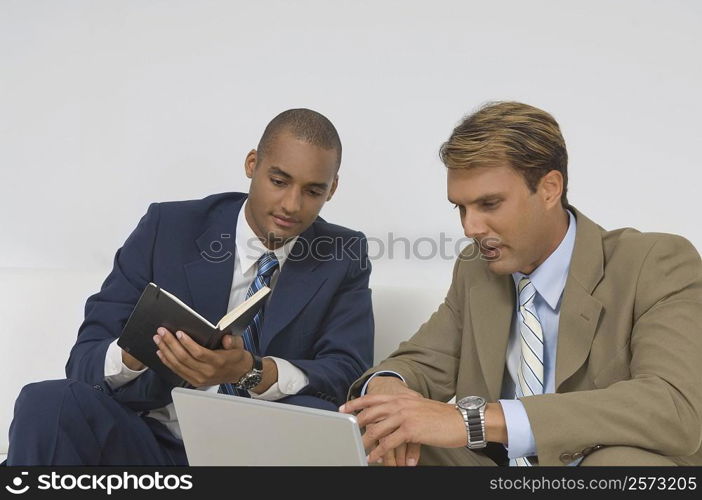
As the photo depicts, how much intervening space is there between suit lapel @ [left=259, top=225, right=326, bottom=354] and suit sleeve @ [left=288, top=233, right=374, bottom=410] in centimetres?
12

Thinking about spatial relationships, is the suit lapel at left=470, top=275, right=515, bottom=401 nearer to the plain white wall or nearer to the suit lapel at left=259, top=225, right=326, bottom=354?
the suit lapel at left=259, top=225, right=326, bottom=354

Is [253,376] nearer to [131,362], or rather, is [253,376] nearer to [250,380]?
[250,380]

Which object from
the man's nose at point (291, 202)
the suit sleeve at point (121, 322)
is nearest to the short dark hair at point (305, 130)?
the man's nose at point (291, 202)

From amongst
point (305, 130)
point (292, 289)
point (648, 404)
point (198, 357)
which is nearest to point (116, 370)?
point (198, 357)

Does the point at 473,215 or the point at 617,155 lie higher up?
the point at 617,155

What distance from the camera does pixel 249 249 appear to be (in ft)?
9.80

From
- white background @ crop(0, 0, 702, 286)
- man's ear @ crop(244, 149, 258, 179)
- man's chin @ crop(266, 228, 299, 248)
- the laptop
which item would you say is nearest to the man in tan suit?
the laptop

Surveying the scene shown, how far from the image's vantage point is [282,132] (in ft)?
9.63

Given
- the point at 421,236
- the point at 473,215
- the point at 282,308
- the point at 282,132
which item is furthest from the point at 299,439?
the point at 421,236

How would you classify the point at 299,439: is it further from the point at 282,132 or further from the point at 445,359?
the point at 282,132

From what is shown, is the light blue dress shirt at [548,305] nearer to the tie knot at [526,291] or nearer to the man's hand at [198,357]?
the tie knot at [526,291]

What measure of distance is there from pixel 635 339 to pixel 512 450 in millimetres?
397

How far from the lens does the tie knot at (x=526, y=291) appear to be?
7.59 ft

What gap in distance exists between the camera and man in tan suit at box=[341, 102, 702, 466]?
1888 mm
